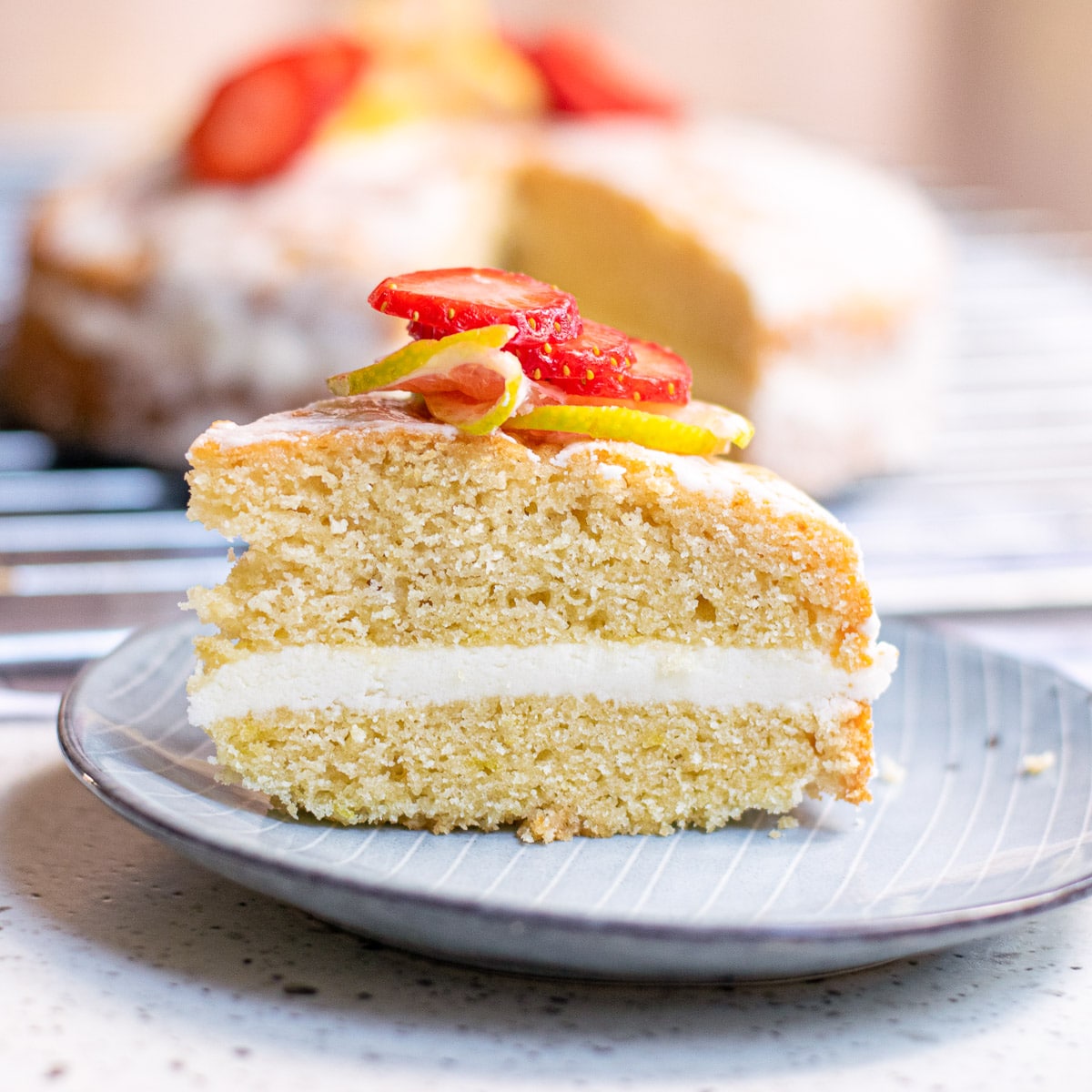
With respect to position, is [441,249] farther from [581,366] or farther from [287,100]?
[581,366]

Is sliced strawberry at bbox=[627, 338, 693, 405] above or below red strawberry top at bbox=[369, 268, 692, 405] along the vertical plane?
below

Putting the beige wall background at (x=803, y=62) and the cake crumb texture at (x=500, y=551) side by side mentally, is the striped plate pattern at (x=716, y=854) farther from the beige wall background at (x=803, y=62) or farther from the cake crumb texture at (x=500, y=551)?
the beige wall background at (x=803, y=62)

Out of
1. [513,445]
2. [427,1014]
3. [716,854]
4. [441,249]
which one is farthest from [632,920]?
[441,249]

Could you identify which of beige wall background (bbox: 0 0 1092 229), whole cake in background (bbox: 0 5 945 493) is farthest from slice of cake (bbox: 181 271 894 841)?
beige wall background (bbox: 0 0 1092 229)

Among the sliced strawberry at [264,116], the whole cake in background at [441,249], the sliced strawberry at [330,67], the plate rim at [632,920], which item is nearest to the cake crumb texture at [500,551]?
the plate rim at [632,920]

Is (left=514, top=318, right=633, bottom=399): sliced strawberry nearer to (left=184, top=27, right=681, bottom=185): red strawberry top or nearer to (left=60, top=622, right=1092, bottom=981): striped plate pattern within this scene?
(left=60, top=622, right=1092, bottom=981): striped plate pattern
